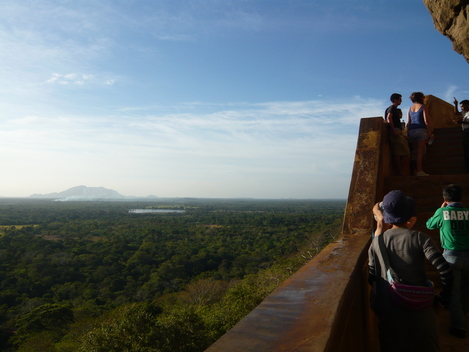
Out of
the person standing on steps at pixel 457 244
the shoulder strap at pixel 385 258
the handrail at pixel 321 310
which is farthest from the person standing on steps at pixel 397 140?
the shoulder strap at pixel 385 258

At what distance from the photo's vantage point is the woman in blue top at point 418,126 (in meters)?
5.11

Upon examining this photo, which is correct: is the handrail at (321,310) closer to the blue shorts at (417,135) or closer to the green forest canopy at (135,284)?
the blue shorts at (417,135)

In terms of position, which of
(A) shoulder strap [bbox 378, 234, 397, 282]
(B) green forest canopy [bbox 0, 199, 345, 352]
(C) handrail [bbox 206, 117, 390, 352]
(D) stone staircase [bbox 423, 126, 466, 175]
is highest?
(D) stone staircase [bbox 423, 126, 466, 175]

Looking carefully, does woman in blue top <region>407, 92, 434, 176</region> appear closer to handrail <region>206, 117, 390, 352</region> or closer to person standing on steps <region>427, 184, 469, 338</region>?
handrail <region>206, 117, 390, 352</region>

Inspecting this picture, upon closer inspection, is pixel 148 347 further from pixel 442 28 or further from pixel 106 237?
pixel 106 237

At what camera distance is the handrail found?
1.16 m

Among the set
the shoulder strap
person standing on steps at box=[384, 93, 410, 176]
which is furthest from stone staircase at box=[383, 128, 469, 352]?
the shoulder strap

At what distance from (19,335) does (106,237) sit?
3808 centimetres

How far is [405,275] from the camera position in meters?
1.92

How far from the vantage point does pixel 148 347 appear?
53.4 ft

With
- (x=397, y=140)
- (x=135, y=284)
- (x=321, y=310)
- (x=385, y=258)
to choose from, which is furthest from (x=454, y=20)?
(x=135, y=284)

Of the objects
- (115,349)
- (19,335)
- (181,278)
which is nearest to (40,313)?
(19,335)

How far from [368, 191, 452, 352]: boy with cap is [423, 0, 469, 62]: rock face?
7036mm

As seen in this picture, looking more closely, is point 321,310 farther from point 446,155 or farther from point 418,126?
point 446,155
